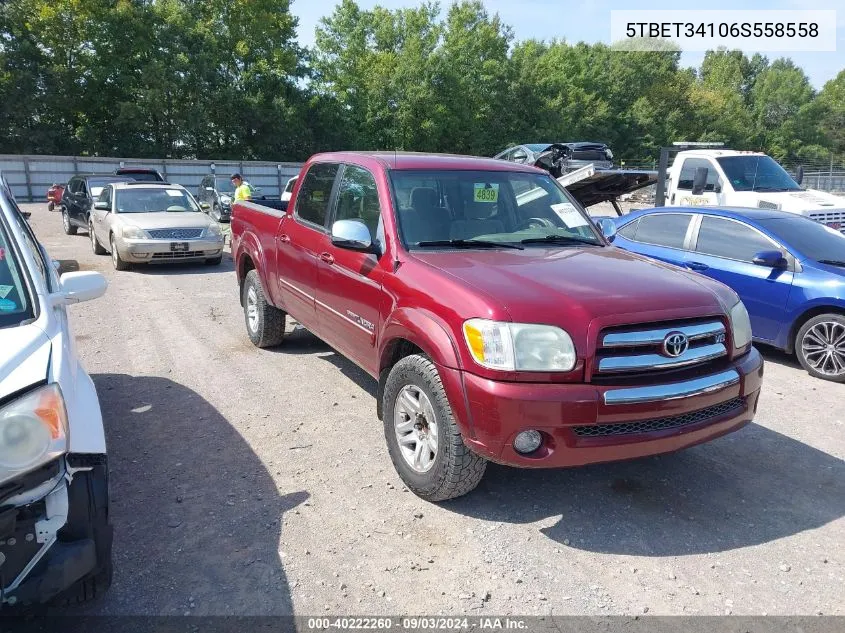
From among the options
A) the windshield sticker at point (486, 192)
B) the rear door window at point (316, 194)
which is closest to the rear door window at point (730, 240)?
the windshield sticker at point (486, 192)

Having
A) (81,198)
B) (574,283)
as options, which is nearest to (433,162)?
(574,283)

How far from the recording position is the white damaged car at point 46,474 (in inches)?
85.7

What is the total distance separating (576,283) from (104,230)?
11700 mm

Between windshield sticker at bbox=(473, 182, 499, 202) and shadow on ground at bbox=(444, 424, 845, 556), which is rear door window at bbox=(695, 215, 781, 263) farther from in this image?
windshield sticker at bbox=(473, 182, 499, 202)

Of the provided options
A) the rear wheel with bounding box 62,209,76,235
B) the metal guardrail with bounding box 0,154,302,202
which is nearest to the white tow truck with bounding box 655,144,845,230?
the rear wheel with bounding box 62,209,76,235

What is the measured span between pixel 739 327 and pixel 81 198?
52.5ft

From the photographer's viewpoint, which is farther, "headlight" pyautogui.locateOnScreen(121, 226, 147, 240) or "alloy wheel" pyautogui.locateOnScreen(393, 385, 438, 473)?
"headlight" pyautogui.locateOnScreen(121, 226, 147, 240)

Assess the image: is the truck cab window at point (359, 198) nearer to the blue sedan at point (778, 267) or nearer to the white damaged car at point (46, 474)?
the white damaged car at point (46, 474)

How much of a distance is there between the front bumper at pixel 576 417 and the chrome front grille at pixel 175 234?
980 cm

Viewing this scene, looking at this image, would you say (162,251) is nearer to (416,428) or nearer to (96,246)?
(96,246)

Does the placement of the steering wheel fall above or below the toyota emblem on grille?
above

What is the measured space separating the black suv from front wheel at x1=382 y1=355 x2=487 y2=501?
13.2 m

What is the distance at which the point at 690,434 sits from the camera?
3.34m

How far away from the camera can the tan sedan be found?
37.8 ft
